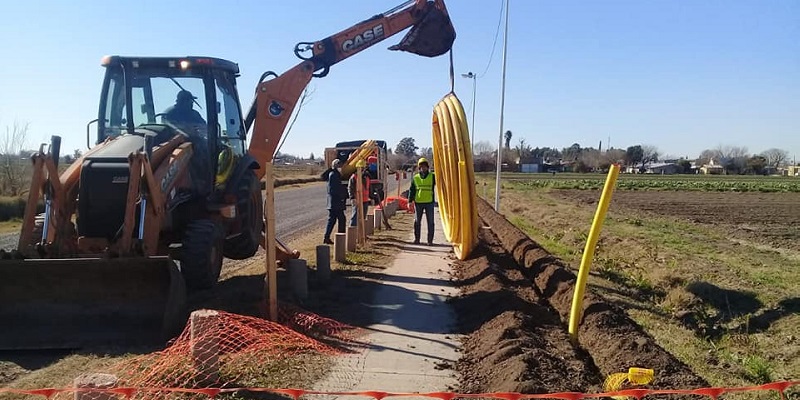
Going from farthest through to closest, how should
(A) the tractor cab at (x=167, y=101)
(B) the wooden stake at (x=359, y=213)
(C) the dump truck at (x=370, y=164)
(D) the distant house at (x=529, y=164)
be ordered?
(D) the distant house at (x=529, y=164) → (C) the dump truck at (x=370, y=164) → (B) the wooden stake at (x=359, y=213) → (A) the tractor cab at (x=167, y=101)

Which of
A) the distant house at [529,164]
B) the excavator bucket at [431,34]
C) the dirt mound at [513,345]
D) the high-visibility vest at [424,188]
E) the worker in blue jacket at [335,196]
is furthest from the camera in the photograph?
the distant house at [529,164]

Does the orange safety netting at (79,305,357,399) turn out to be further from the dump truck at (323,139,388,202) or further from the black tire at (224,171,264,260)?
the dump truck at (323,139,388,202)

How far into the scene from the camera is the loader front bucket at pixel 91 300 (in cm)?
636

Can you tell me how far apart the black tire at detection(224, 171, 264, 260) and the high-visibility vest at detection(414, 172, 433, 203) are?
473 centimetres

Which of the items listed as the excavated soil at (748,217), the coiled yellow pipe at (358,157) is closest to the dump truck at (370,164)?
the coiled yellow pipe at (358,157)

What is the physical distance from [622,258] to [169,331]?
908cm

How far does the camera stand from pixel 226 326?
6.11 meters

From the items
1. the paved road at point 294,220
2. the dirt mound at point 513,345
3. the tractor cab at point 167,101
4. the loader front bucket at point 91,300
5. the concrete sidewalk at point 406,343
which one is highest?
→ the tractor cab at point 167,101

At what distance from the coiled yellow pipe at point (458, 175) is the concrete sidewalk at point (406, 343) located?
3.24ft

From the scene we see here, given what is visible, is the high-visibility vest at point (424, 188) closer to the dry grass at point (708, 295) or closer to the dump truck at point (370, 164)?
the dry grass at point (708, 295)

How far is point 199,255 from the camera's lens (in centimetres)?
750

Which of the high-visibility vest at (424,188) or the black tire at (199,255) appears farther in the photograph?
the high-visibility vest at (424,188)

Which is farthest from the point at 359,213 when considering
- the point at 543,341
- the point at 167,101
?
the point at 543,341

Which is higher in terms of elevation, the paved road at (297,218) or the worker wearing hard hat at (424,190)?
the worker wearing hard hat at (424,190)
